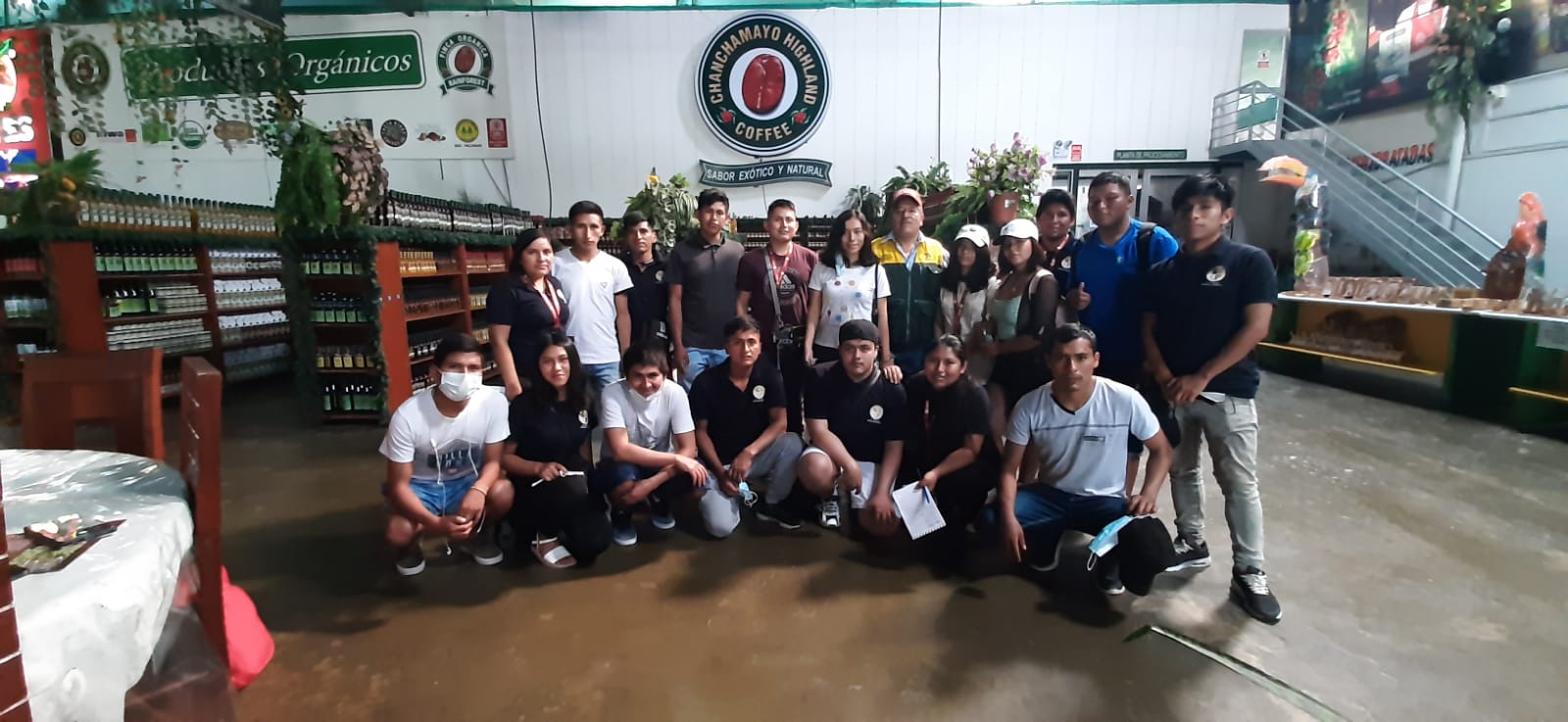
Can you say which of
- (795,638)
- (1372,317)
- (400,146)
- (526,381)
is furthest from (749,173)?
(795,638)

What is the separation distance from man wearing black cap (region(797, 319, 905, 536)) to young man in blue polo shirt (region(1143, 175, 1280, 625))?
106 centimetres

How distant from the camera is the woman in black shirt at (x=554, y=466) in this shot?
2773mm

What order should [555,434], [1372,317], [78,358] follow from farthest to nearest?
[1372,317] < [555,434] < [78,358]

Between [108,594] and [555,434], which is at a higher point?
[108,594]

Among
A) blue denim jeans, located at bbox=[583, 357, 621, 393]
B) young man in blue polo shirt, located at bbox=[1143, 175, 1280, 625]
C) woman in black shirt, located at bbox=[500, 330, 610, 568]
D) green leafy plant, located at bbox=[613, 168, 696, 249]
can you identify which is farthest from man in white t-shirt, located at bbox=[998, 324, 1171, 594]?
green leafy plant, located at bbox=[613, 168, 696, 249]

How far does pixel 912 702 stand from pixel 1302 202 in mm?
8561

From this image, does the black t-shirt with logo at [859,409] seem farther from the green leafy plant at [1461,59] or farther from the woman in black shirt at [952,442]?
the green leafy plant at [1461,59]

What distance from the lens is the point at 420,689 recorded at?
79.5 inches

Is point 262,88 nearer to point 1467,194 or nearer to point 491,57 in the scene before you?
point 491,57

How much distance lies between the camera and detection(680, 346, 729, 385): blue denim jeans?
3.69 metres

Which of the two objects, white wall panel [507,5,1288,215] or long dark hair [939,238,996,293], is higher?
white wall panel [507,5,1288,215]

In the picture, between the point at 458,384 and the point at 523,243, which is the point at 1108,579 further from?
the point at 523,243

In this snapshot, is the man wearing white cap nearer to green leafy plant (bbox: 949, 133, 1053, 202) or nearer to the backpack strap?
the backpack strap

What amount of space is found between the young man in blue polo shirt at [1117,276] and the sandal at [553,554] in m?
2.37
